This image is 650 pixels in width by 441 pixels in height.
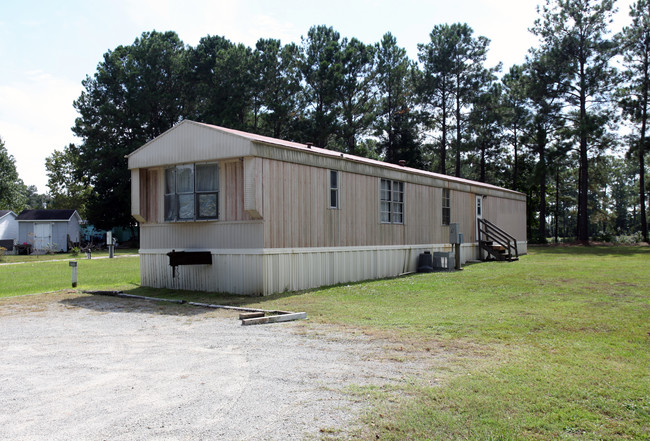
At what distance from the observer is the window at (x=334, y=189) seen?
13742mm

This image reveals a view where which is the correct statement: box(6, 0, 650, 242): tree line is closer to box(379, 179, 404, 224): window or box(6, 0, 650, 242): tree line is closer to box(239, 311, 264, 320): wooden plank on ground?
box(379, 179, 404, 224): window

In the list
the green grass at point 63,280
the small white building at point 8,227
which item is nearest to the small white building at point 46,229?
the small white building at point 8,227

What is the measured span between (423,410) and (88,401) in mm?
2867

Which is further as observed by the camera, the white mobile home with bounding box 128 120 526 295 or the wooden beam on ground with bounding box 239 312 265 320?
the white mobile home with bounding box 128 120 526 295

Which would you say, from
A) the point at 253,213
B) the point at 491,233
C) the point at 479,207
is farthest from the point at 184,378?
the point at 491,233

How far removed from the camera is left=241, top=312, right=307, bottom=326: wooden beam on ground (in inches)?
326

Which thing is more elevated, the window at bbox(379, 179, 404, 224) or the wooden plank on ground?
Result: the window at bbox(379, 179, 404, 224)

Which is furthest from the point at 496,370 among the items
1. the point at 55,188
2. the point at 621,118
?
the point at 55,188

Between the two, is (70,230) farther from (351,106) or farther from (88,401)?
(88,401)

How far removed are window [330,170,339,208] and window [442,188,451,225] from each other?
704cm

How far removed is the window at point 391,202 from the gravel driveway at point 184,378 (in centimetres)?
817

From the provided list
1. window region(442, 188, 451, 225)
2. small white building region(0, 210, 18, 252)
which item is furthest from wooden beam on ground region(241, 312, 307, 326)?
small white building region(0, 210, 18, 252)

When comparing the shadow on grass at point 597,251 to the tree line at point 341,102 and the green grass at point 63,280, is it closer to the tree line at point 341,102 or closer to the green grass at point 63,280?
the tree line at point 341,102

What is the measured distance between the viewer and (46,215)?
127 feet
